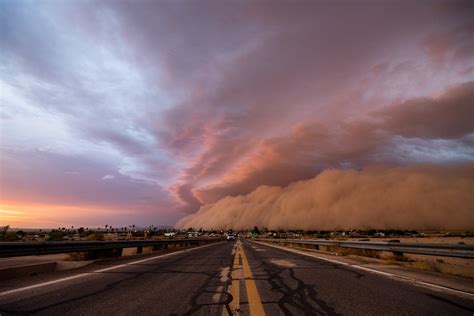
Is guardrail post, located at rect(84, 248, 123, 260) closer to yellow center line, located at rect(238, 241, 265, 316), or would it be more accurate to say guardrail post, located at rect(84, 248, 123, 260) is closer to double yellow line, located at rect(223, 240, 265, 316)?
double yellow line, located at rect(223, 240, 265, 316)

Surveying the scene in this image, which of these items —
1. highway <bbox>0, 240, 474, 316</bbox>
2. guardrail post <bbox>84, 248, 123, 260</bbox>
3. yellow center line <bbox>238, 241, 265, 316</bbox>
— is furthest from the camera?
guardrail post <bbox>84, 248, 123, 260</bbox>

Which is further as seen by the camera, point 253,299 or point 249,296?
point 249,296

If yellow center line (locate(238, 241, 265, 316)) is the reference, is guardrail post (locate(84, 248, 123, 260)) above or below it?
above

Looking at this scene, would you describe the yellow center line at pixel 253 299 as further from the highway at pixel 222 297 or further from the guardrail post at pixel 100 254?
the guardrail post at pixel 100 254

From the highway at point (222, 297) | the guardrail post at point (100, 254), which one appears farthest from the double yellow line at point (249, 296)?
the guardrail post at point (100, 254)

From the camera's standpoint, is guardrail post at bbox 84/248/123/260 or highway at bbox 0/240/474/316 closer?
highway at bbox 0/240/474/316

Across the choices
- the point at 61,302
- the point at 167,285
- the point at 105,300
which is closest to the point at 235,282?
the point at 167,285

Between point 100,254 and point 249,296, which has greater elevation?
point 100,254

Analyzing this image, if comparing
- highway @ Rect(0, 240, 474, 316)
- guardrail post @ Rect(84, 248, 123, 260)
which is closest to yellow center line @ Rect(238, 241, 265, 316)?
highway @ Rect(0, 240, 474, 316)

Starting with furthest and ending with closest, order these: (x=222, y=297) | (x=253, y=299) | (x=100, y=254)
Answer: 1. (x=100, y=254)
2. (x=222, y=297)
3. (x=253, y=299)

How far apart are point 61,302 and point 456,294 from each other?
8.27 meters

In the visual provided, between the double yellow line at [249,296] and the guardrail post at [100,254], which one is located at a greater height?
the guardrail post at [100,254]

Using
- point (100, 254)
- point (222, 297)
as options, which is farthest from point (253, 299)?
point (100, 254)

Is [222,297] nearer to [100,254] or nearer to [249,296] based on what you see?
[249,296]
